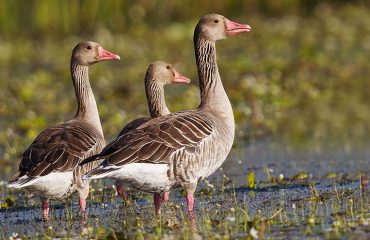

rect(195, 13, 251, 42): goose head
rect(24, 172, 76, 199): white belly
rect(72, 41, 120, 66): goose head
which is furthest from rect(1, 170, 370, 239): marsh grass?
rect(195, 13, 251, 42): goose head

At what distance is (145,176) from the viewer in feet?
34.8

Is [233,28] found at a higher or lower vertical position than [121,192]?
higher

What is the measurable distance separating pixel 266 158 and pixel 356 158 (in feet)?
5.22

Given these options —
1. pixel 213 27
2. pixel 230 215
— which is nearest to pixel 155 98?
pixel 213 27

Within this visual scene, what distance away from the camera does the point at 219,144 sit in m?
11.4

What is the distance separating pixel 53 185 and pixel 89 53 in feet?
9.90

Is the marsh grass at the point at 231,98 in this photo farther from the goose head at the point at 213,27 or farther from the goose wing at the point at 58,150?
the goose head at the point at 213,27

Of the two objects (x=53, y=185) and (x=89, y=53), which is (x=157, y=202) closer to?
(x=53, y=185)

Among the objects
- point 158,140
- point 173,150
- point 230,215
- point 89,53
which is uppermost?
point 89,53

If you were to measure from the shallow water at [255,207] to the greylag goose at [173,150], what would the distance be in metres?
0.52

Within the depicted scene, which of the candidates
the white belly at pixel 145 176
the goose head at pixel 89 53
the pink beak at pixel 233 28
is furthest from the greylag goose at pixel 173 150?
the goose head at pixel 89 53

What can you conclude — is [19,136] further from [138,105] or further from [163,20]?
[163,20]

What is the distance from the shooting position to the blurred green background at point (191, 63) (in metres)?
18.7

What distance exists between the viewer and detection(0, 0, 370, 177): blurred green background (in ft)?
61.4
